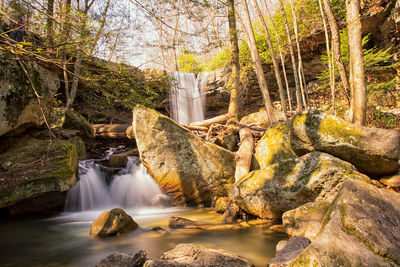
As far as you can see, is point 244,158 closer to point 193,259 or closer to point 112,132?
point 193,259

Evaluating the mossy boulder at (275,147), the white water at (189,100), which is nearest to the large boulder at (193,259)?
the mossy boulder at (275,147)

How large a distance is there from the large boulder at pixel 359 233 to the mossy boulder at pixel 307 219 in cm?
75

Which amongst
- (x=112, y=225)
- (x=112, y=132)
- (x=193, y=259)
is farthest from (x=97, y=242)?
(x=112, y=132)

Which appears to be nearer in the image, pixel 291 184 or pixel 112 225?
pixel 112 225

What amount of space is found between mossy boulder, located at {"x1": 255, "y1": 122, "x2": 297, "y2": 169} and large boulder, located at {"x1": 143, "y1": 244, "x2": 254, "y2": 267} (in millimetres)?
3514

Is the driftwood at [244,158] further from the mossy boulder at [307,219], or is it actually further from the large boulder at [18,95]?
the large boulder at [18,95]

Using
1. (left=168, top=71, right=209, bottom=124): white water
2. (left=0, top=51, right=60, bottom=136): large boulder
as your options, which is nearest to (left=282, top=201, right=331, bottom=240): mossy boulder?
(left=0, top=51, right=60, bottom=136): large boulder

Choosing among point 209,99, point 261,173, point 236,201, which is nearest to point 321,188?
point 261,173

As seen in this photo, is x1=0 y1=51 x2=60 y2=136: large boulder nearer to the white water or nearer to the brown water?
the brown water

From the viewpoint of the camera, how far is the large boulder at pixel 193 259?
2.13 metres

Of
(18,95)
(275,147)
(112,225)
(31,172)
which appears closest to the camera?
(112,225)

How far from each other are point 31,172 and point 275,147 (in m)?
5.91

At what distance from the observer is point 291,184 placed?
397 centimetres

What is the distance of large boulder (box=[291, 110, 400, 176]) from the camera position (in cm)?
404
